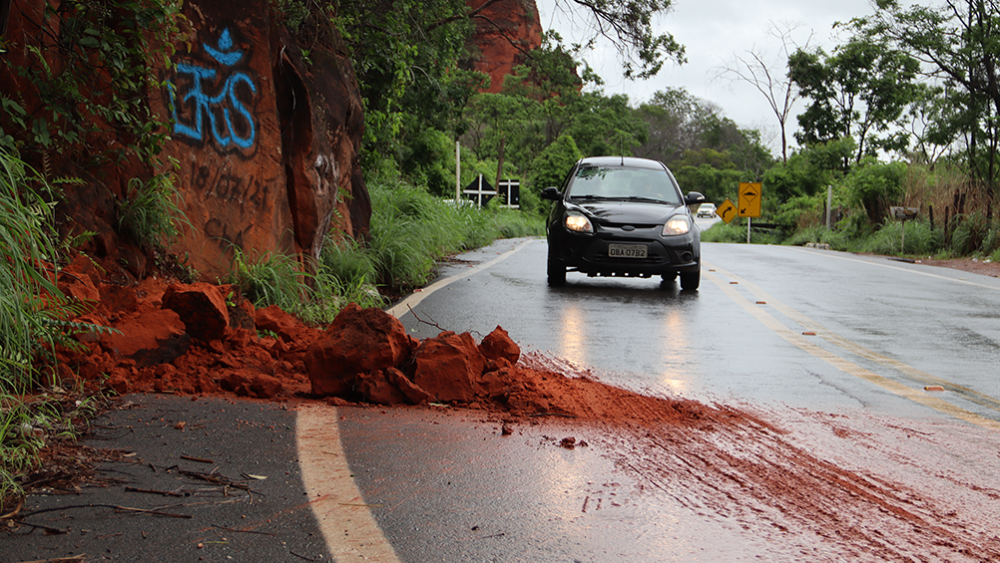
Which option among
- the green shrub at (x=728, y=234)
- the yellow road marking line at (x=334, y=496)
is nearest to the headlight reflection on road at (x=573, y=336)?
the yellow road marking line at (x=334, y=496)

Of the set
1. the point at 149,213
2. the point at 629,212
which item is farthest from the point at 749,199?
the point at 149,213

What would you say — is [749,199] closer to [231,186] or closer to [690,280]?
[690,280]

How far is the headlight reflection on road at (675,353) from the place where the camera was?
18.8ft

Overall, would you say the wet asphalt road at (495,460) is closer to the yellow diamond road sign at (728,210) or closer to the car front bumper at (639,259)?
the car front bumper at (639,259)

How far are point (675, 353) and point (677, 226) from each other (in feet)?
15.0

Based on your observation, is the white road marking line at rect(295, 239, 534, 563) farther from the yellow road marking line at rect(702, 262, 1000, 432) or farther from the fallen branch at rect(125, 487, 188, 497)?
the yellow road marking line at rect(702, 262, 1000, 432)

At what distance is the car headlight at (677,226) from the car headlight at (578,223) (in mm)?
911

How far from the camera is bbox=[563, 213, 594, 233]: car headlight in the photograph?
36.7 ft

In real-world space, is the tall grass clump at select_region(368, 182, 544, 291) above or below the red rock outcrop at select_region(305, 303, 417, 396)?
above

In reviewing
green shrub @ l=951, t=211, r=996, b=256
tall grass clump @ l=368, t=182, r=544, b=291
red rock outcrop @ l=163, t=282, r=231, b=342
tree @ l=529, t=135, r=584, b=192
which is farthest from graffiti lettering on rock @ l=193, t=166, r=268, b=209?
tree @ l=529, t=135, r=584, b=192

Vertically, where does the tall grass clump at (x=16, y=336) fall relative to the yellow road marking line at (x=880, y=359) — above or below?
above

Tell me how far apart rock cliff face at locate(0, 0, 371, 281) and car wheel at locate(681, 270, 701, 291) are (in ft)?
14.5

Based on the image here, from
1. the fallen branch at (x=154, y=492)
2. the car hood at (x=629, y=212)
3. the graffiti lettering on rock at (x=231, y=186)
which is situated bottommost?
the fallen branch at (x=154, y=492)

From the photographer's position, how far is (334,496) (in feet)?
10.8
